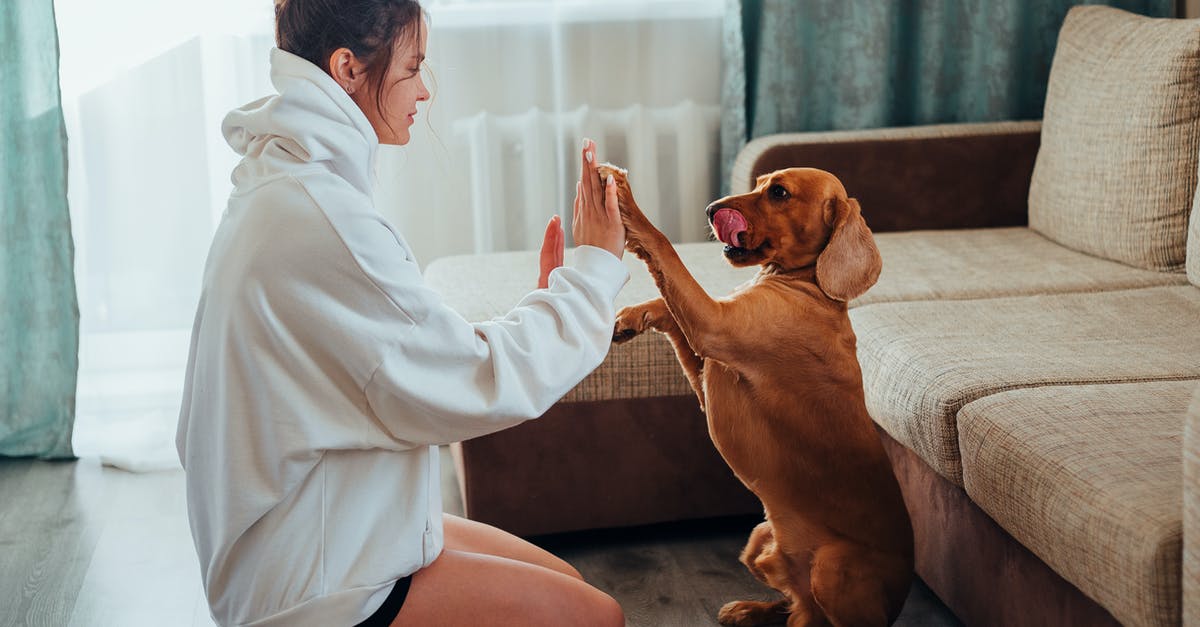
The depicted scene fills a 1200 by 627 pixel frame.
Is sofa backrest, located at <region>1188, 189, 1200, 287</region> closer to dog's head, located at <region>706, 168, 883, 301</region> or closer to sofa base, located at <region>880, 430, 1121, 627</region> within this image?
sofa base, located at <region>880, 430, 1121, 627</region>

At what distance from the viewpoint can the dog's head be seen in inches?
68.5

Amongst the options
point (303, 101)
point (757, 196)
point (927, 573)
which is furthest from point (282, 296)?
point (927, 573)

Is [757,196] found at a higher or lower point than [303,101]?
lower

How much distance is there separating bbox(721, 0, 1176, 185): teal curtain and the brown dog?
1.47 m

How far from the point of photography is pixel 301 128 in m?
1.28

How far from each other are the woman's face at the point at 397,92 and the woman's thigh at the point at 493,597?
1.67 ft

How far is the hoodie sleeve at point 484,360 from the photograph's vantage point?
124 centimetres

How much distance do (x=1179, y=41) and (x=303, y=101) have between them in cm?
192

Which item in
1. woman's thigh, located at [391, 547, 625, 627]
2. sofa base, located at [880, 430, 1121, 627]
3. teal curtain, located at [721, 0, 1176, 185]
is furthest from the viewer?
teal curtain, located at [721, 0, 1176, 185]

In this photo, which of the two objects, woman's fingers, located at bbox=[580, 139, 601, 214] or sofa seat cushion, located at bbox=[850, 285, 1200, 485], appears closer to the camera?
woman's fingers, located at bbox=[580, 139, 601, 214]

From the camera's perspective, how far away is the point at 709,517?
7.76ft

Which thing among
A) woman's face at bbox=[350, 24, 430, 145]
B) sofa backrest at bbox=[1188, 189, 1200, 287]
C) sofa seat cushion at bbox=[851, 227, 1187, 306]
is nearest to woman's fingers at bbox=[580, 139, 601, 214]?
woman's face at bbox=[350, 24, 430, 145]

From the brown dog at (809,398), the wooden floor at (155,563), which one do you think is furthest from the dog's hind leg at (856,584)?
the wooden floor at (155,563)

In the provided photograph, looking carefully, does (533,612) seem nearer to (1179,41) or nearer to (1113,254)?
(1113,254)
